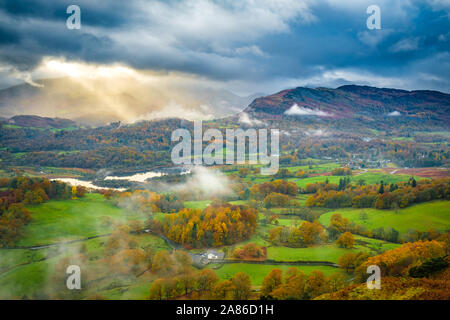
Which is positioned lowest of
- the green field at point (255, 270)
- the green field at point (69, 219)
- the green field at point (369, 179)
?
the green field at point (255, 270)

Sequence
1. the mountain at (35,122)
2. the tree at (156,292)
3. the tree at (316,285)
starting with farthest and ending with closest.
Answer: the mountain at (35,122) → the tree at (156,292) → the tree at (316,285)

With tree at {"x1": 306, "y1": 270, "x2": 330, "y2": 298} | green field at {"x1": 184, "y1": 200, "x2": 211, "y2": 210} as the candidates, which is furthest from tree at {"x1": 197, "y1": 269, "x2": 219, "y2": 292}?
green field at {"x1": 184, "y1": 200, "x2": 211, "y2": 210}

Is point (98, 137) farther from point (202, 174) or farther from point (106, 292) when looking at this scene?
point (106, 292)

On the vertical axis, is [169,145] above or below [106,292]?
above

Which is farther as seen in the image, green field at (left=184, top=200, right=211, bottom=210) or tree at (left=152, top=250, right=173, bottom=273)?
green field at (left=184, top=200, right=211, bottom=210)

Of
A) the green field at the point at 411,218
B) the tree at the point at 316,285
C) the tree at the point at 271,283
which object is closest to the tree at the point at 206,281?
the tree at the point at 271,283

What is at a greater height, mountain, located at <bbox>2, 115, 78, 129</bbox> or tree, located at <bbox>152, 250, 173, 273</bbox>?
mountain, located at <bbox>2, 115, 78, 129</bbox>

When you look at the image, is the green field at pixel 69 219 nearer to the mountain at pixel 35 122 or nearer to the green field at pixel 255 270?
the green field at pixel 255 270

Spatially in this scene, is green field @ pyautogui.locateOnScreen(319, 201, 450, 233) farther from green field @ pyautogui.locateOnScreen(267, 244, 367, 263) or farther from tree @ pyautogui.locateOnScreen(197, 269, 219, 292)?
tree @ pyautogui.locateOnScreen(197, 269, 219, 292)
